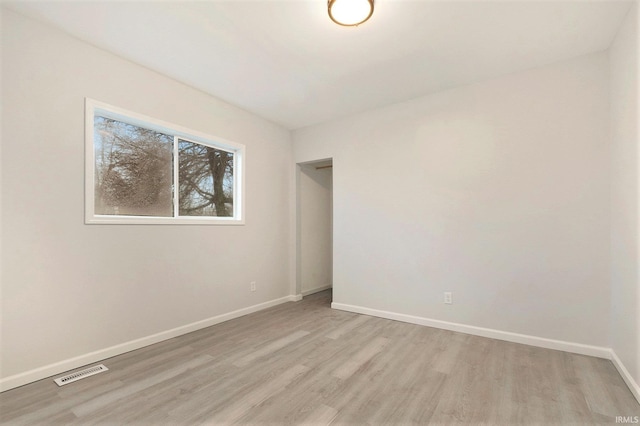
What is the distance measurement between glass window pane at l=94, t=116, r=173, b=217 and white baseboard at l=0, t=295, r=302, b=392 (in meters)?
1.19

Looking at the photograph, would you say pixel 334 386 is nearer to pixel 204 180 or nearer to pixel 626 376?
pixel 626 376

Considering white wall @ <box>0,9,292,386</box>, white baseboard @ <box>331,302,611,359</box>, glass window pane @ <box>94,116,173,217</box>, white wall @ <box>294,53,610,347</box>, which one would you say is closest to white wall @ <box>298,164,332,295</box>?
white wall @ <box>294,53,610,347</box>

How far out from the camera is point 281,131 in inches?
180

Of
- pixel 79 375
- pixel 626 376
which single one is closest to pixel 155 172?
pixel 79 375

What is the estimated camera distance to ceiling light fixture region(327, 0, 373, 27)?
1.98 m

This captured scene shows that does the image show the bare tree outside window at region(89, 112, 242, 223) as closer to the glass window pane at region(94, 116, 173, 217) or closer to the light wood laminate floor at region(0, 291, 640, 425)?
the glass window pane at region(94, 116, 173, 217)

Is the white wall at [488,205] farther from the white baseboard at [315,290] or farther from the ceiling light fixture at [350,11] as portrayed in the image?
the ceiling light fixture at [350,11]

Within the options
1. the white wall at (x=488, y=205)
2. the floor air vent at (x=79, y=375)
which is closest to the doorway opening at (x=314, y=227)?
the white wall at (x=488, y=205)

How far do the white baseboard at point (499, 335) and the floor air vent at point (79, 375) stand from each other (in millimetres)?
2752

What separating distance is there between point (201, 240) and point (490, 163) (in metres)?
3.23

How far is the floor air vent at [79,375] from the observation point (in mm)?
2184

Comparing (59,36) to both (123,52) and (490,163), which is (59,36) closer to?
(123,52)

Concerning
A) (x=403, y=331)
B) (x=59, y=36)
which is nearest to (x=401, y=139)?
(x=403, y=331)

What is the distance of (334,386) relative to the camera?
2.12 metres
